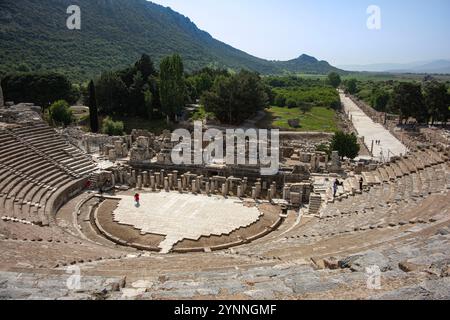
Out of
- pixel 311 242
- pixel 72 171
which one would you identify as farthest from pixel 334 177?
pixel 72 171

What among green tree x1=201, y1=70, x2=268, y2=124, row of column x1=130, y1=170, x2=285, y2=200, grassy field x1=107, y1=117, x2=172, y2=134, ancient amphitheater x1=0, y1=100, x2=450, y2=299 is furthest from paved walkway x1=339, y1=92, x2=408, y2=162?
grassy field x1=107, y1=117, x2=172, y2=134

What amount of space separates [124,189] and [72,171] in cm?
409

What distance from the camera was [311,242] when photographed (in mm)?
15398

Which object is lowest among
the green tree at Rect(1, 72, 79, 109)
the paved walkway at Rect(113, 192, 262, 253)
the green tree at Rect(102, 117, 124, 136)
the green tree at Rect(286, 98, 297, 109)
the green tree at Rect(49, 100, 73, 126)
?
the paved walkway at Rect(113, 192, 262, 253)

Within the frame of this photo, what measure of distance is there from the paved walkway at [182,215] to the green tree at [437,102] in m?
52.3

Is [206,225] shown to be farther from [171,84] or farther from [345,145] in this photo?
[171,84]

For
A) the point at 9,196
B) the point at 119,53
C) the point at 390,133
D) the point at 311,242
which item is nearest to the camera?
the point at 311,242

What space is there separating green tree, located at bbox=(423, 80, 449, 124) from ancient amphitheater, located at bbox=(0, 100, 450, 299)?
36.2 m

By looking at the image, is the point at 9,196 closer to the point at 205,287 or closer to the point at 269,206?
the point at 269,206

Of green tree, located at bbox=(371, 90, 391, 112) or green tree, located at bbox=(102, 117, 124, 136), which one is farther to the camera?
green tree, located at bbox=(371, 90, 391, 112)

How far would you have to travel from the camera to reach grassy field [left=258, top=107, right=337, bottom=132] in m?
59.7

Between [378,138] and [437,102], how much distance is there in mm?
15912
